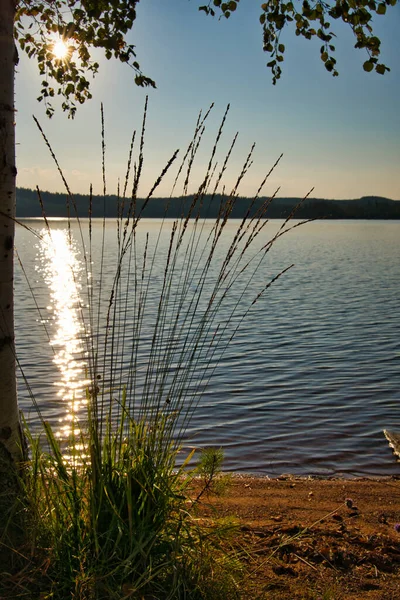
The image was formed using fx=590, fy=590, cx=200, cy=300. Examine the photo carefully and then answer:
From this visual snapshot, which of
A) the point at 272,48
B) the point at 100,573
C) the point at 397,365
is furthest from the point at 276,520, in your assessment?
the point at 397,365

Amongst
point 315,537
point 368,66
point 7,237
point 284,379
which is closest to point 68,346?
point 284,379

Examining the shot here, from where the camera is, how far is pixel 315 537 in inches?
151

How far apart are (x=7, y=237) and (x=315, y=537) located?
2.67 m

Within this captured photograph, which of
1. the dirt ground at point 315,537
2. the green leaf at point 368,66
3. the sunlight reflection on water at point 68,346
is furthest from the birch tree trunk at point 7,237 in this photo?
the green leaf at point 368,66

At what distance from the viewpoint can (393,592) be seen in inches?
124

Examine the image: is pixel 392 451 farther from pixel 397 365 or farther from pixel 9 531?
pixel 9 531

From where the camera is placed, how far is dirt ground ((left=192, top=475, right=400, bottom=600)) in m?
3.15

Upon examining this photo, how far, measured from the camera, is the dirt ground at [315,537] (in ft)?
10.3

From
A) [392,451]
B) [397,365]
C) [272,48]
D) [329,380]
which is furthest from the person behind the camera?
[397,365]

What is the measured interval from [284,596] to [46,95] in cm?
468

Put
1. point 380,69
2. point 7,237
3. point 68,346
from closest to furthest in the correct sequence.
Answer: point 7,237 < point 380,69 < point 68,346

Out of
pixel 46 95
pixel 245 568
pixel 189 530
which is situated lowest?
pixel 245 568

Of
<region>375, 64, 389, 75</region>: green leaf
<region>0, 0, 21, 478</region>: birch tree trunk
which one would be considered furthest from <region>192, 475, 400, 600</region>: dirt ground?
<region>375, 64, 389, 75</region>: green leaf

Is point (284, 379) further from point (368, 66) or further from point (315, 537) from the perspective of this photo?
point (368, 66)
